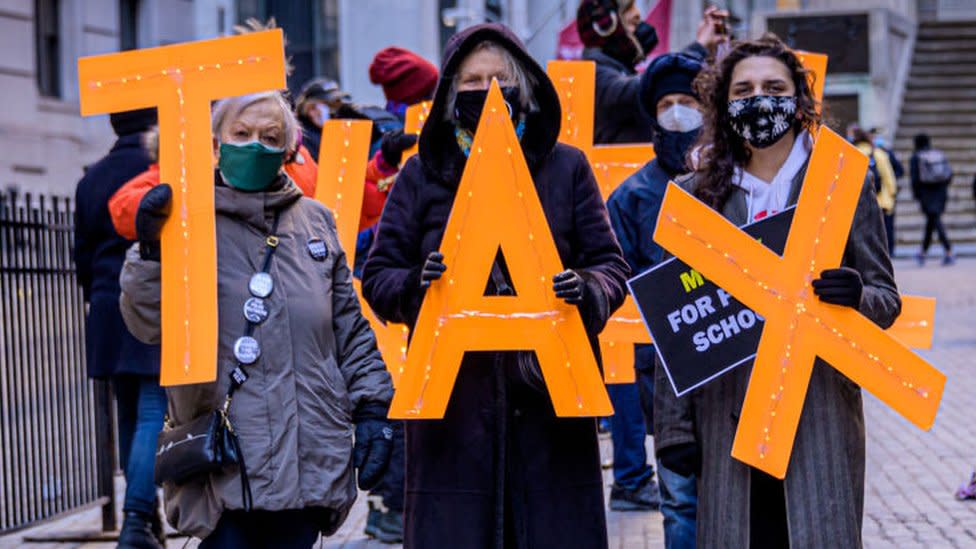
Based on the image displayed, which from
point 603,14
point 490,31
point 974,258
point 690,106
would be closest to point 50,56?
point 974,258

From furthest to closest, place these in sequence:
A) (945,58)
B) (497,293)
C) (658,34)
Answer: (945,58) < (658,34) < (497,293)

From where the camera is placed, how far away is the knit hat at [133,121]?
6.75m

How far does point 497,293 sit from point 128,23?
81.6 feet

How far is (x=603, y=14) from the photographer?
873 centimetres

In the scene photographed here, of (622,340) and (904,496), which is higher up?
(622,340)

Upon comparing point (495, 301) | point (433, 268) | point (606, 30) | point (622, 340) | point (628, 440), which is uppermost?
point (606, 30)

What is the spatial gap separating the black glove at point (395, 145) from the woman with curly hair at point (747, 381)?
2.62 meters

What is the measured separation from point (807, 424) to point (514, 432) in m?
0.81

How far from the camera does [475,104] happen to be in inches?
179

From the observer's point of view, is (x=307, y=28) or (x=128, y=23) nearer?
(x=128, y=23)

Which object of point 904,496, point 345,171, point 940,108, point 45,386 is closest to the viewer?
point 345,171

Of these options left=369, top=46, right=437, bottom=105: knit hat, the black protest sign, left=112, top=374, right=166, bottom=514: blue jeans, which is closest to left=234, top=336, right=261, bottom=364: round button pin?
the black protest sign

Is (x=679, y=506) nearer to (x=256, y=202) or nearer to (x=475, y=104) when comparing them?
(x=475, y=104)

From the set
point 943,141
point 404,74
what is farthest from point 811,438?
point 943,141
